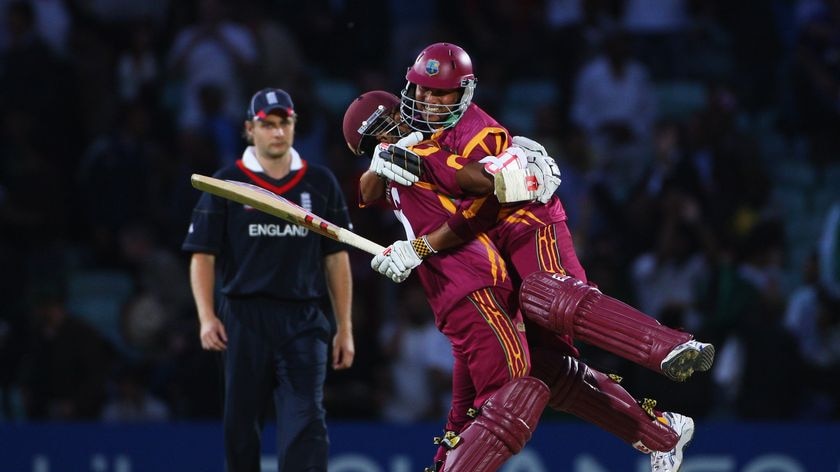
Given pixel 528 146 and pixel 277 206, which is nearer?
pixel 528 146

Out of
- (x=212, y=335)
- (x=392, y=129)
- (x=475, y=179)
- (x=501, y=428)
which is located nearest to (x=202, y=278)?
(x=212, y=335)

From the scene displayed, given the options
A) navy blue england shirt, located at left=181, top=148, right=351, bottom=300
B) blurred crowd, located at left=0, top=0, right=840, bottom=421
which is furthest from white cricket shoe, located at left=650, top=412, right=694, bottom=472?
blurred crowd, located at left=0, top=0, right=840, bottom=421

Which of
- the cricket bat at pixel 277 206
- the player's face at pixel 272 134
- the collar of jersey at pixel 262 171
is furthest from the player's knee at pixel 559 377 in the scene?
the player's face at pixel 272 134

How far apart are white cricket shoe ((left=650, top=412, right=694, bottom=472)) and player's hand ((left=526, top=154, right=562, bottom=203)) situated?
1141mm

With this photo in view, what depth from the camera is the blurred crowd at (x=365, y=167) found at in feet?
32.8

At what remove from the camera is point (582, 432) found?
368 inches

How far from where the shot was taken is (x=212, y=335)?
22.4ft

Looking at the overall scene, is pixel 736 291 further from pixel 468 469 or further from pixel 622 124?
pixel 468 469

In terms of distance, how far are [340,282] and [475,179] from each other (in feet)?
4.55

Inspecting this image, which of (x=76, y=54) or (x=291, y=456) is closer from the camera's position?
(x=291, y=456)

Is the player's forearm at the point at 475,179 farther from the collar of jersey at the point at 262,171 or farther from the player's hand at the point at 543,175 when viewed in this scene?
the collar of jersey at the point at 262,171

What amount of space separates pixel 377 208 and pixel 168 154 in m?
1.80

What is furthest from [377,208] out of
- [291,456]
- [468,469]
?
[468,469]

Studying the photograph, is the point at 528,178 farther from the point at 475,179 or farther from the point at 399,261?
the point at 399,261
